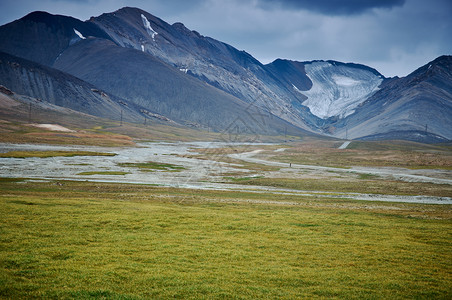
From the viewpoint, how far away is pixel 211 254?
58.1 feet

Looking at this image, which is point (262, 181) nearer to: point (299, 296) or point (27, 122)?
point (299, 296)

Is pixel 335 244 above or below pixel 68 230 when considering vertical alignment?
above

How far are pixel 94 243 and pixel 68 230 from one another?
10.6 feet

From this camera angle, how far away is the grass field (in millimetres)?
13570

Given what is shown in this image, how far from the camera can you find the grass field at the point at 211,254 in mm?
13570

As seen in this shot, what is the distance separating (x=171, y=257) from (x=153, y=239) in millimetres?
3510

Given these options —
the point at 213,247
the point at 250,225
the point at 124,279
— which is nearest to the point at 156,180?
the point at 250,225

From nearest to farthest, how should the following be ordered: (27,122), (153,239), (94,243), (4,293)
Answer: (4,293)
(94,243)
(153,239)
(27,122)

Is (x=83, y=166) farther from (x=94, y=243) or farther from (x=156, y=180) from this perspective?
(x=94, y=243)

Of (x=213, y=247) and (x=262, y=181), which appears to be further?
(x=262, y=181)

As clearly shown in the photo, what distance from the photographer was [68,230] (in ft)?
67.8

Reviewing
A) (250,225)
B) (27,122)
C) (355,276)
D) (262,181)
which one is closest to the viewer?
(355,276)

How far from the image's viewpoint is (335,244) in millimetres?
20500

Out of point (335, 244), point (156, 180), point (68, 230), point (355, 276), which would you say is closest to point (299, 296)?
point (355, 276)
